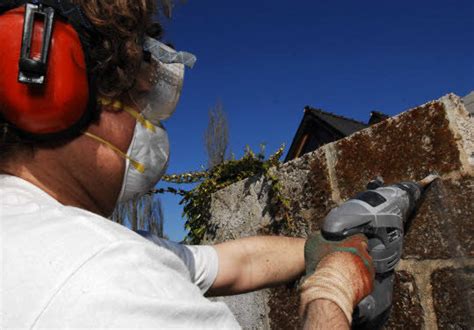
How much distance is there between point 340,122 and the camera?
13789mm

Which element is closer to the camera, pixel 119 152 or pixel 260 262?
pixel 119 152

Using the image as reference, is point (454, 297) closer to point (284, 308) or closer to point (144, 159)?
point (284, 308)

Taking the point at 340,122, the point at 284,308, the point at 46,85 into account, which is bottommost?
the point at 46,85

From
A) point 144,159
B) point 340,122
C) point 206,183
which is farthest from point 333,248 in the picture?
point 340,122

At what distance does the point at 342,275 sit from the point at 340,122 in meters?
13.0

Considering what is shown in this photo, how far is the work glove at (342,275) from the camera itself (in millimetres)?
1208

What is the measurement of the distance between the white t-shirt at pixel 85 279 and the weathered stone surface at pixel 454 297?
1.10 metres

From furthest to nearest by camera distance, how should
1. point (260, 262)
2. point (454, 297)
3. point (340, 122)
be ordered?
point (340, 122) → point (260, 262) → point (454, 297)

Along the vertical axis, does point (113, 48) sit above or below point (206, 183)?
below

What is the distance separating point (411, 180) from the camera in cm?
172

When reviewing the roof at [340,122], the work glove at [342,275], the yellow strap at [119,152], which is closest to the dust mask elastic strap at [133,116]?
the yellow strap at [119,152]

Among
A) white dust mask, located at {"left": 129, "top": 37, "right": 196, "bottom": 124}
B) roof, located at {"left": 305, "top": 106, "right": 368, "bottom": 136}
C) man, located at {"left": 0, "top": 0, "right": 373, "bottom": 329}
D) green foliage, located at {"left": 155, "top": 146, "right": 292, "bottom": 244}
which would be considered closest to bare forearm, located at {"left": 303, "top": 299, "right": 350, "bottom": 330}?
man, located at {"left": 0, "top": 0, "right": 373, "bottom": 329}

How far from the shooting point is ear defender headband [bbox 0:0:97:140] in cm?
105

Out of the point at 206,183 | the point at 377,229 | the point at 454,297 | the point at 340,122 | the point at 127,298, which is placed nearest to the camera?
the point at 127,298
